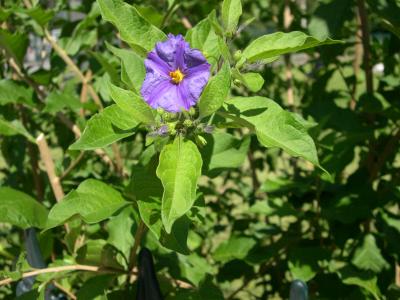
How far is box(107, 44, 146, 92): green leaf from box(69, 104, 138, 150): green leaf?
8 centimetres

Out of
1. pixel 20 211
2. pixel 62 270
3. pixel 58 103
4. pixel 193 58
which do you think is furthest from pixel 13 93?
pixel 193 58

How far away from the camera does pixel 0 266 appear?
2.47 metres

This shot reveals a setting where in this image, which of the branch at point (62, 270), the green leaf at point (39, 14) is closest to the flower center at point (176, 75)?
the branch at point (62, 270)

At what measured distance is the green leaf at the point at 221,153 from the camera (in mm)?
1256

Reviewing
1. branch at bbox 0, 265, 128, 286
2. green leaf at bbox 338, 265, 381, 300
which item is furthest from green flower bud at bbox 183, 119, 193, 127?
green leaf at bbox 338, 265, 381, 300

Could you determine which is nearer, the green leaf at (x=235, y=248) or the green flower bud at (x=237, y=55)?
the green flower bud at (x=237, y=55)

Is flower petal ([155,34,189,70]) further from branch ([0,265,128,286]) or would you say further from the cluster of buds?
branch ([0,265,128,286])

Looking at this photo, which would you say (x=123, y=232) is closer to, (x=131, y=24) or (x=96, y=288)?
(x=96, y=288)

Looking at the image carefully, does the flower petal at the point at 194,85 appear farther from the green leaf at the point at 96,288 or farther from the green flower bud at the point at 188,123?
the green leaf at the point at 96,288

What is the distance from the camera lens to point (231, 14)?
1.02 meters

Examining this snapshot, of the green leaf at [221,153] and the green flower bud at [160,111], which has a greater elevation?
the green flower bud at [160,111]

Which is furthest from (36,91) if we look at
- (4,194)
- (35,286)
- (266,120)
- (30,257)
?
(266,120)

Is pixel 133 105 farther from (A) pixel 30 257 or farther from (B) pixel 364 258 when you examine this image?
(B) pixel 364 258

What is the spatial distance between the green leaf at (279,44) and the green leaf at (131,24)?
18 centimetres
